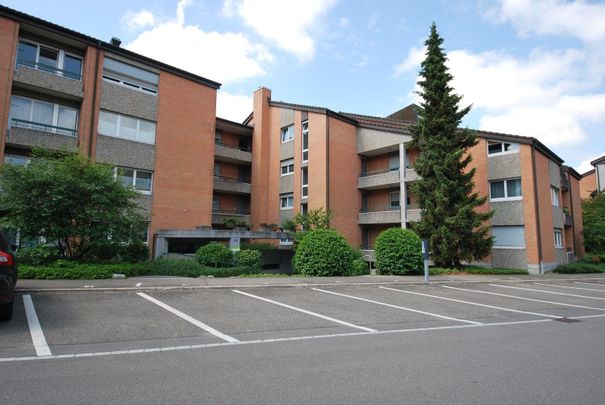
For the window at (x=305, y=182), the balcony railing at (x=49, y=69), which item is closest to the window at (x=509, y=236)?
the window at (x=305, y=182)

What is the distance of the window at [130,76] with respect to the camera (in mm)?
20031

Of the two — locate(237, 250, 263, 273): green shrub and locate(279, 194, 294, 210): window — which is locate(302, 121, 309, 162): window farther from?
locate(237, 250, 263, 273): green shrub

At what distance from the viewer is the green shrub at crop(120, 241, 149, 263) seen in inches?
620

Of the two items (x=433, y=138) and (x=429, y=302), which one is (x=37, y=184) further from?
(x=433, y=138)

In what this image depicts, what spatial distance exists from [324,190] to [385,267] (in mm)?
8909

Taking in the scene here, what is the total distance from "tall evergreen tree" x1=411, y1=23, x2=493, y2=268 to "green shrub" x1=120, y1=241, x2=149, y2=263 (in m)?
13.8

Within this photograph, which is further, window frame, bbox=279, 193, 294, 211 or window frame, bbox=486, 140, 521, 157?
window frame, bbox=279, 193, 294, 211

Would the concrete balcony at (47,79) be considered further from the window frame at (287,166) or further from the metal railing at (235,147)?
the window frame at (287,166)

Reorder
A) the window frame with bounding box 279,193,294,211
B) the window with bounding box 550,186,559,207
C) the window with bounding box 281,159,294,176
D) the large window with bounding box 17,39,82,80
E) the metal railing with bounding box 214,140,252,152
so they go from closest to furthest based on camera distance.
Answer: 1. the large window with bounding box 17,39,82,80
2. the window with bounding box 550,186,559,207
3. the window frame with bounding box 279,193,294,211
4. the window with bounding box 281,159,294,176
5. the metal railing with bounding box 214,140,252,152

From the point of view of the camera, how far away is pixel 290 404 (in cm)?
347

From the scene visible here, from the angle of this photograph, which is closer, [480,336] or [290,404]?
[290,404]

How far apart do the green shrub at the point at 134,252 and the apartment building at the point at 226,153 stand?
1.67 metres

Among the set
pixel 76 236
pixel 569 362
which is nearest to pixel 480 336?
pixel 569 362

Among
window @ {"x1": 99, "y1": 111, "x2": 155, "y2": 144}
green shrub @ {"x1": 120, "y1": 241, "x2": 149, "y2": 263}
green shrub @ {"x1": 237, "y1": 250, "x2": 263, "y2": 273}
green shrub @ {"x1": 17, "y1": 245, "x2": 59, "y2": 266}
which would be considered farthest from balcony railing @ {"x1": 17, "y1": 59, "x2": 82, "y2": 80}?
green shrub @ {"x1": 237, "y1": 250, "x2": 263, "y2": 273}
